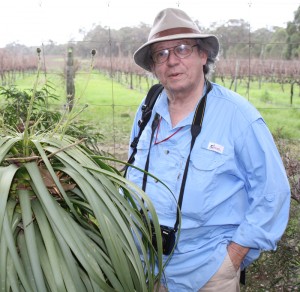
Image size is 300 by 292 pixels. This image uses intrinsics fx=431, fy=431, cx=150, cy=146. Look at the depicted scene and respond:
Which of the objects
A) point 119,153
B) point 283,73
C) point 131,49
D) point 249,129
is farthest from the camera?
point 283,73

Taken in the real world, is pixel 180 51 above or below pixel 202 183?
above

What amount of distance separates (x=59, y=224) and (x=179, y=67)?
106 centimetres

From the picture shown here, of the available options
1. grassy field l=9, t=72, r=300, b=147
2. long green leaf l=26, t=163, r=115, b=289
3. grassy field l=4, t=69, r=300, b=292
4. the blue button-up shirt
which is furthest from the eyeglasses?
grassy field l=9, t=72, r=300, b=147

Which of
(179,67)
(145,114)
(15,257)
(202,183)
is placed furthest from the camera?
(145,114)

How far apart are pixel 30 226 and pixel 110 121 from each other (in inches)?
234

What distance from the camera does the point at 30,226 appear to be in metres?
0.96

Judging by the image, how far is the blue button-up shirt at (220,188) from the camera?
169cm

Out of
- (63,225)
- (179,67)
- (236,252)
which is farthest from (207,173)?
(63,225)

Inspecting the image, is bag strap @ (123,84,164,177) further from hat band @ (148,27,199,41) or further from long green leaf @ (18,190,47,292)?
long green leaf @ (18,190,47,292)

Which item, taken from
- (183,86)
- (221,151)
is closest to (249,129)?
(221,151)

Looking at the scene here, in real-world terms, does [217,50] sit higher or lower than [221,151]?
higher

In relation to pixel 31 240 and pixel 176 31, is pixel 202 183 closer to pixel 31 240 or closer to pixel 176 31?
pixel 176 31

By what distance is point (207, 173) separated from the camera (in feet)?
5.57

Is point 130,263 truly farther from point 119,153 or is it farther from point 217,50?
point 119,153
